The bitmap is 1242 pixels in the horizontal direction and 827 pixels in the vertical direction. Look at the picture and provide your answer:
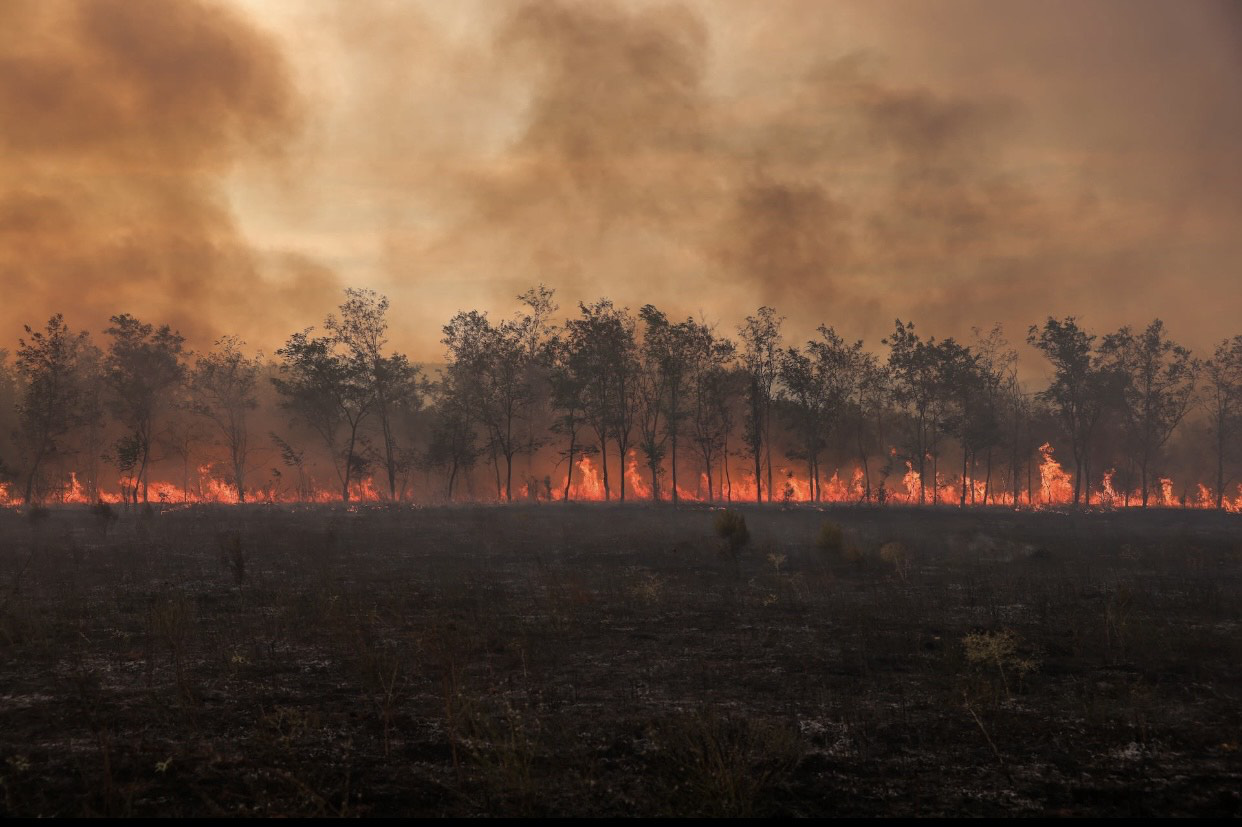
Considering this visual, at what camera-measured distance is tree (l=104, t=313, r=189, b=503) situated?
2576 inches

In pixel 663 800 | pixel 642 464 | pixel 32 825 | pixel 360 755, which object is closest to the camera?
pixel 32 825

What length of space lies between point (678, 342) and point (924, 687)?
59205 mm

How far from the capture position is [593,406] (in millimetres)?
69812

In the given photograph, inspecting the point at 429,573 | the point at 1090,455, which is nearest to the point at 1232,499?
the point at 1090,455

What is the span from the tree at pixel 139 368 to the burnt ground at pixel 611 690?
44.2 m

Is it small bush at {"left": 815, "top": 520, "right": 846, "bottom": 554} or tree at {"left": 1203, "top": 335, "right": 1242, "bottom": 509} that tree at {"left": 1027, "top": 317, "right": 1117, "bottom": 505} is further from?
small bush at {"left": 815, "top": 520, "right": 846, "bottom": 554}

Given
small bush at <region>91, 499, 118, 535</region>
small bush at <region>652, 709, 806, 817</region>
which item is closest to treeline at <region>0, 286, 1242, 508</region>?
small bush at <region>91, 499, 118, 535</region>

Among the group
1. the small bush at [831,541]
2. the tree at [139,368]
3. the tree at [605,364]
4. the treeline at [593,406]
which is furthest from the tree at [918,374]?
the tree at [139,368]

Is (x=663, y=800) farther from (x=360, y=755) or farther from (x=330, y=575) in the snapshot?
(x=330, y=575)

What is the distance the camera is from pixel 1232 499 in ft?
288

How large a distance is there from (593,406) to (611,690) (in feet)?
190

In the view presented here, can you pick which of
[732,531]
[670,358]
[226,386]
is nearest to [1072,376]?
[670,358]

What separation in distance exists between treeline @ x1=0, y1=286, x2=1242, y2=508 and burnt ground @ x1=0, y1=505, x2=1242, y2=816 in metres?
40.8

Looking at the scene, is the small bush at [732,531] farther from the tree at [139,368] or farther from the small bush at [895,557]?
the tree at [139,368]
